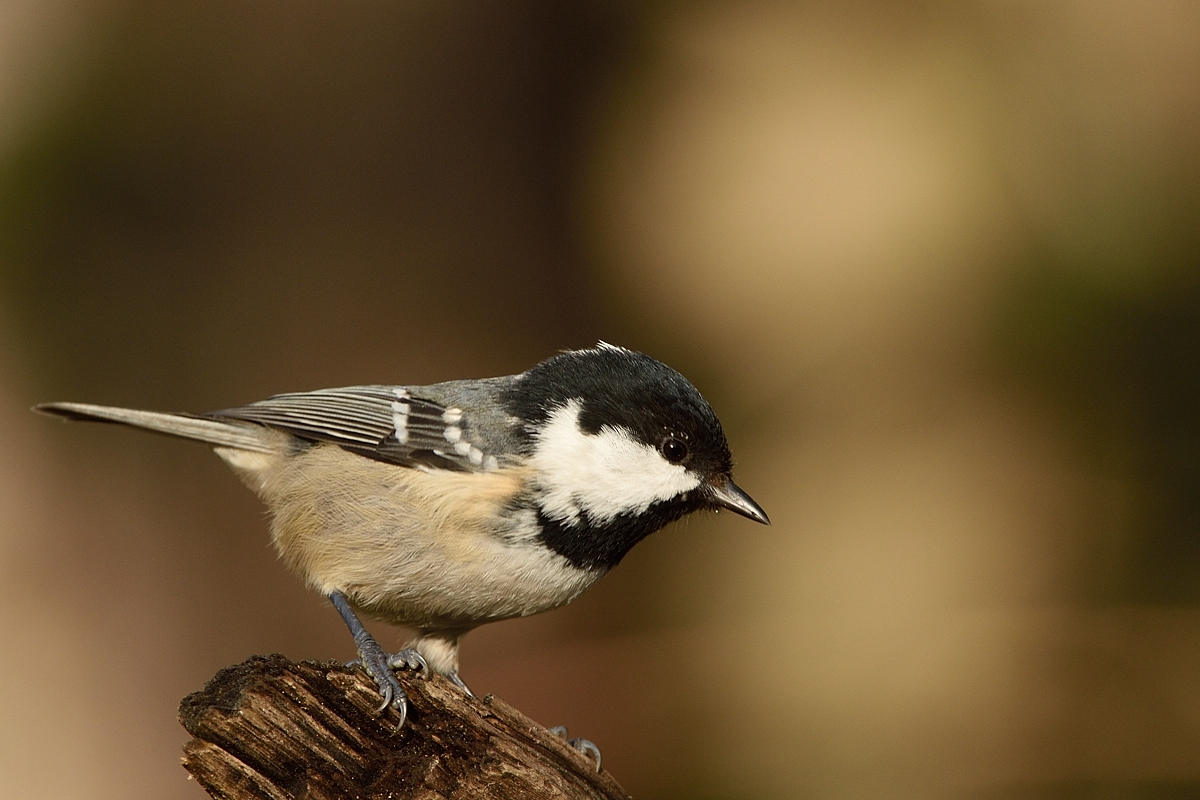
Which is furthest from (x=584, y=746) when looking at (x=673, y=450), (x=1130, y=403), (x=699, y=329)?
(x=1130, y=403)

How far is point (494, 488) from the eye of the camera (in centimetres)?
183

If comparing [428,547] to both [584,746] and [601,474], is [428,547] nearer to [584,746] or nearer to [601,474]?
[601,474]

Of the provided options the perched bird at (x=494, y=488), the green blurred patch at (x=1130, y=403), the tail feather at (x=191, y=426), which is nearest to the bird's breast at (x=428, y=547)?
the perched bird at (x=494, y=488)

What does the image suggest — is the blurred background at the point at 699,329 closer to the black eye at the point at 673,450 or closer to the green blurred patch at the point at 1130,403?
the green blurred patch at the point at 1130,403

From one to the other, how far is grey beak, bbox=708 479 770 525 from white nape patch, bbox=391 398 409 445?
0.66 meters

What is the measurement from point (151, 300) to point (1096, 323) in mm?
3504

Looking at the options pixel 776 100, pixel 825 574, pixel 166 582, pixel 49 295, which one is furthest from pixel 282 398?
pixel 776 100

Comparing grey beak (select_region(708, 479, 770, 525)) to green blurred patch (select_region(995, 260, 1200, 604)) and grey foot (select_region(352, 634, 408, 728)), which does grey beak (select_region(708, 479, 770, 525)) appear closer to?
grey foot (select_region(352, 634, 408, 728))

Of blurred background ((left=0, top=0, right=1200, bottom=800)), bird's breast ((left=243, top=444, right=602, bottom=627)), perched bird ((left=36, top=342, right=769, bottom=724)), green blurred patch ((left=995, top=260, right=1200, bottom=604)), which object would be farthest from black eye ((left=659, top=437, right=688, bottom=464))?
green blurred patch ((left=995, top=260, right=1200, bottom=604))

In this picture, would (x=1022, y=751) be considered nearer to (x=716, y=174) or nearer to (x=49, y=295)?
(x=716, y=174)

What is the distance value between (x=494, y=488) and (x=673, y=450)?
14.1 inches

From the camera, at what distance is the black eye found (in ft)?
6.06

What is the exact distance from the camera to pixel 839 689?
3258mm

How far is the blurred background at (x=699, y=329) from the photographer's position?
10.4 ft
